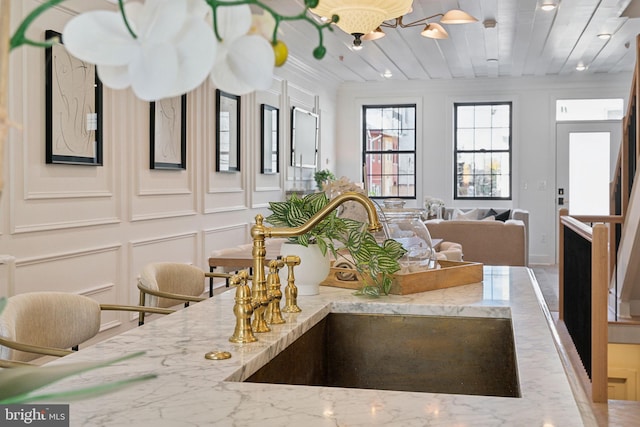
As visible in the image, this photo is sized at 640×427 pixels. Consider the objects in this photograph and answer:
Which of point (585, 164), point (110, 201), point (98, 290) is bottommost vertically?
point (98, 290)

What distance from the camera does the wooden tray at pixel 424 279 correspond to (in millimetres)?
1913

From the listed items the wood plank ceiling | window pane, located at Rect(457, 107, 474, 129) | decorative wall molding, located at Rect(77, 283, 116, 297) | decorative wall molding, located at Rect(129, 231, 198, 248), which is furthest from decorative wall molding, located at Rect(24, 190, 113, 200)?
window pane, located at Rect(457, 107, 474, 129)

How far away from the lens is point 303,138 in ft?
29.2

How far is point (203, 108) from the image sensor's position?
239 inches

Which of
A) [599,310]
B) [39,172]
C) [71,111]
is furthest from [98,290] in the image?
[599,310]

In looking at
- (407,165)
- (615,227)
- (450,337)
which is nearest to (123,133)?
(450,337)

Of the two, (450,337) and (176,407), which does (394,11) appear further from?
(176,407)

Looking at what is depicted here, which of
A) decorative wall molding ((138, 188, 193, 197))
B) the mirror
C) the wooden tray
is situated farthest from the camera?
the mirror

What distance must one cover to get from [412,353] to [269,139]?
20.3 ft

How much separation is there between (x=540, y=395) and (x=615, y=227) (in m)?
5.27

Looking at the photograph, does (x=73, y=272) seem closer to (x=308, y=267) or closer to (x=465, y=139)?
(x=308, y=267)

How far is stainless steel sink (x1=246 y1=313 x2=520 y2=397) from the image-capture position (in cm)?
165

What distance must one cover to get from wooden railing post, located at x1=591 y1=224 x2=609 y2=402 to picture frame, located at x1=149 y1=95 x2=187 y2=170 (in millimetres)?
3388

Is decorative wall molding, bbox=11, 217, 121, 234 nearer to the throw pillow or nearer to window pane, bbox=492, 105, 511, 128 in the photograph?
the throw pillow
